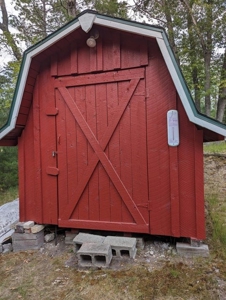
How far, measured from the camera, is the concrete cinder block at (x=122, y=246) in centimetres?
280

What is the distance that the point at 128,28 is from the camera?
266 centimetres

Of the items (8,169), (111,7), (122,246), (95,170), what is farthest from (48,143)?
(111,7)

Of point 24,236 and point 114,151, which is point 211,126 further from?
point 24,236

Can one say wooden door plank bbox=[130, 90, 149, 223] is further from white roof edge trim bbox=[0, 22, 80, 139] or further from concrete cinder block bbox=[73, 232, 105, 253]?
white roof edge trim bbox=[0, 22, 80, 139]

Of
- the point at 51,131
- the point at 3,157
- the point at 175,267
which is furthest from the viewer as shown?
the point at 3,157

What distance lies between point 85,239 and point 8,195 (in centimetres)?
568

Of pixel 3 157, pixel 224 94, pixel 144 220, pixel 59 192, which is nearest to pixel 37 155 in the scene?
pixel 59 192

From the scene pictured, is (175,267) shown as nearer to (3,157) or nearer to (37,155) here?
(37,155)

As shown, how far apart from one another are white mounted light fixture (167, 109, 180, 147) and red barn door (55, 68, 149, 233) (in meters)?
0.34

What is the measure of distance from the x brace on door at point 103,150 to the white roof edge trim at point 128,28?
0.55 metres

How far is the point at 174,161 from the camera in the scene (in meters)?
2.86

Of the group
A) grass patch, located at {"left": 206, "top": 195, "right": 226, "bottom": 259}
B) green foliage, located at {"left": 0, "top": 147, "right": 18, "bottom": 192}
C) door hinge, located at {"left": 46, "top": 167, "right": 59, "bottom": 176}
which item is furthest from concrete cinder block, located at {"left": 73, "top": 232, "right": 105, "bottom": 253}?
green foliage, located at {"left": 0, "top": 147, "right": 18, "bottom": 192}

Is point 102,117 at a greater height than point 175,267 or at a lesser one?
greater

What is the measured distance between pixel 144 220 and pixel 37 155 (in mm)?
1894
